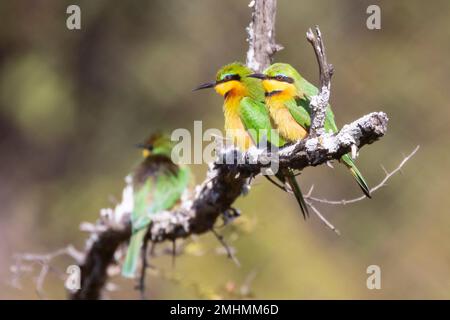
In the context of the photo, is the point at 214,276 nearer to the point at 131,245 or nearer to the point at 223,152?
the point at 131,245

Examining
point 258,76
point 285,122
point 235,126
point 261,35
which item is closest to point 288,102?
point 285,122

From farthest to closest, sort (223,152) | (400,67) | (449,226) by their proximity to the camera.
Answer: (400,67) < (449,226) < (223,152)

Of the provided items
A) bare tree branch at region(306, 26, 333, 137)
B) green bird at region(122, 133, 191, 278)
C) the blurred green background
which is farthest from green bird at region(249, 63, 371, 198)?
the blurred green background

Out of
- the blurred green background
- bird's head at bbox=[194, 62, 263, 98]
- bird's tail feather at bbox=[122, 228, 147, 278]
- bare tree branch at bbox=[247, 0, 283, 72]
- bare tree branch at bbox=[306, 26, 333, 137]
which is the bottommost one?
bare tree branch at bbox=[306, 26, 333, 137]

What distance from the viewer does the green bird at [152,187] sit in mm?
3064

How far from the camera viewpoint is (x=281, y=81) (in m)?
2.51

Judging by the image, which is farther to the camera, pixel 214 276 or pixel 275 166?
pixel 214 276

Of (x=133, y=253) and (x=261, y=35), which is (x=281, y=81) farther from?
(x=133, y=253)

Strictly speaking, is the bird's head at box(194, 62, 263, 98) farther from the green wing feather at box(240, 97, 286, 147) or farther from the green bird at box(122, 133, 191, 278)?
the green bird at box(122, 133, 191, 278)

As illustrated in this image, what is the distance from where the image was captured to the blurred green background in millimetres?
5672

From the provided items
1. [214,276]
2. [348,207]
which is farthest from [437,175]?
[214,276]

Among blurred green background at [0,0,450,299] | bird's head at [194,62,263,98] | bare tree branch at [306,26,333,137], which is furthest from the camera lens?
blurred green background at [0,0,450,299]

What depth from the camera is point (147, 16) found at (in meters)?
6.79

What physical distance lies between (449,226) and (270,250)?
64.5 inches
